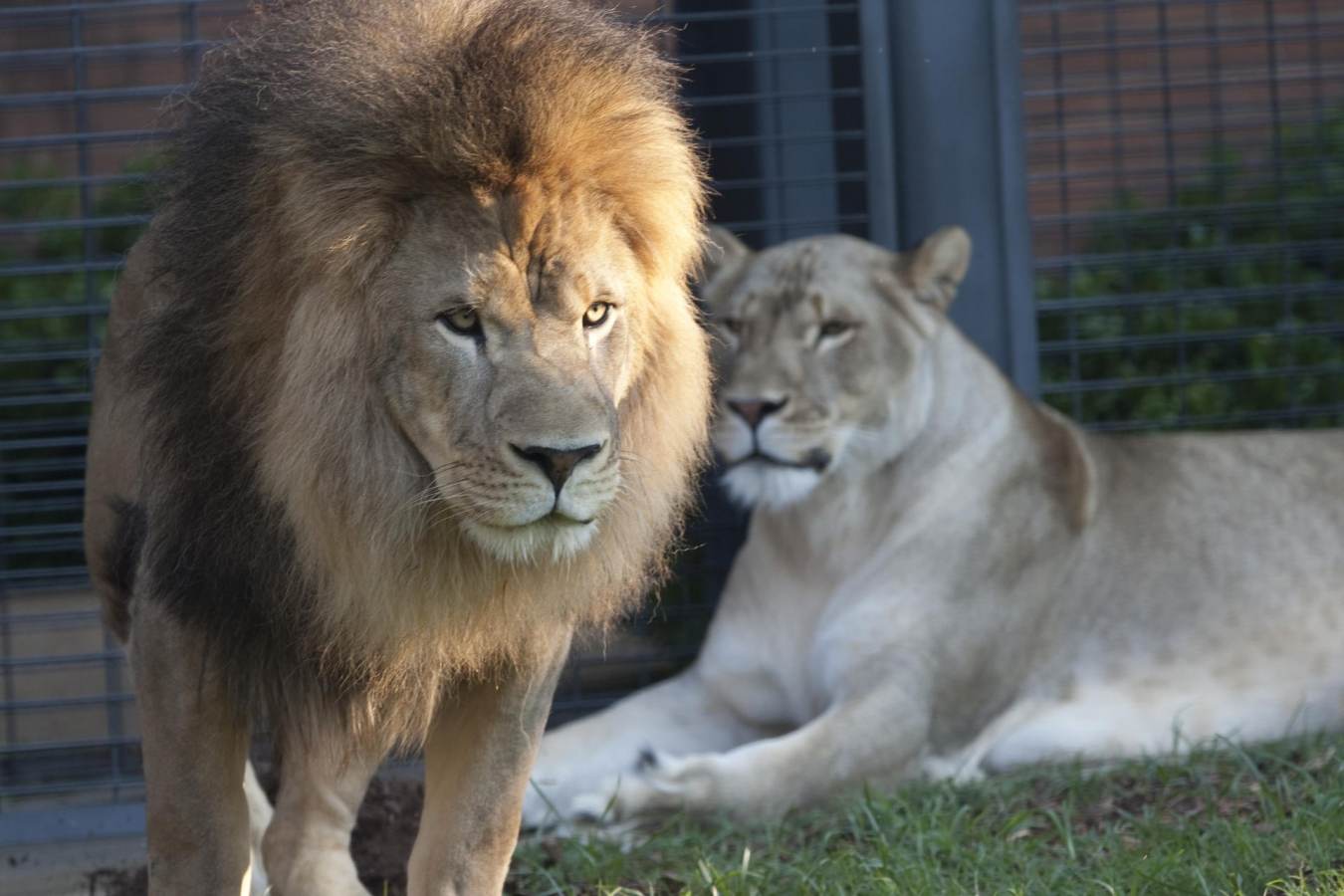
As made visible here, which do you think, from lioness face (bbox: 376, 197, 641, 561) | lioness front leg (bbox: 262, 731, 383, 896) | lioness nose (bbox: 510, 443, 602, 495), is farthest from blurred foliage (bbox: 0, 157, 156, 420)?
lioness nose (bbox: 510, 443, 602, 495)

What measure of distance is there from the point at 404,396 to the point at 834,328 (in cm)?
199

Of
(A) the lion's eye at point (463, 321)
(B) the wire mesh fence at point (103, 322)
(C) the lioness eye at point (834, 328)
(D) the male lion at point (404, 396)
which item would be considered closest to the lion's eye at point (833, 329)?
(C) the lioness eye at point (834, 328)

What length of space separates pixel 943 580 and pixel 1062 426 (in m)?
0.59

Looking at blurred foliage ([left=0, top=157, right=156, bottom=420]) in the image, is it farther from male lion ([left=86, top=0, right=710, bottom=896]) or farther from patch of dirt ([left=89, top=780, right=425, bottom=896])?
male lion ([left=86, top=0, right=710, bottom=896])

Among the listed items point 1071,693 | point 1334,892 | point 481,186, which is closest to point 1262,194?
point 1071,693

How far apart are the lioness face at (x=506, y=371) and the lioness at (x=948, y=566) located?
5.57 feet

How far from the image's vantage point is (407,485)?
7.66 feet

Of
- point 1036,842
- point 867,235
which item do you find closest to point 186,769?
point 1036,842

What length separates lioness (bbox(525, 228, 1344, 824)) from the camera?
13.3 ft

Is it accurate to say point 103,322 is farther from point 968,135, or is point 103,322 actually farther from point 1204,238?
point 1204,238

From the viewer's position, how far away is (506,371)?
87.6 inches

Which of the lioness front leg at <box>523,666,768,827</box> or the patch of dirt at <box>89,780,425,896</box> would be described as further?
the lioness front leg at <box>523,666,768,827</box>

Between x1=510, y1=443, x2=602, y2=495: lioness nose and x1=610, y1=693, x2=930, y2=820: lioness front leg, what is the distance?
1.56m

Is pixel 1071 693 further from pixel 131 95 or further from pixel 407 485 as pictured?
Answer: pixel 131 95
